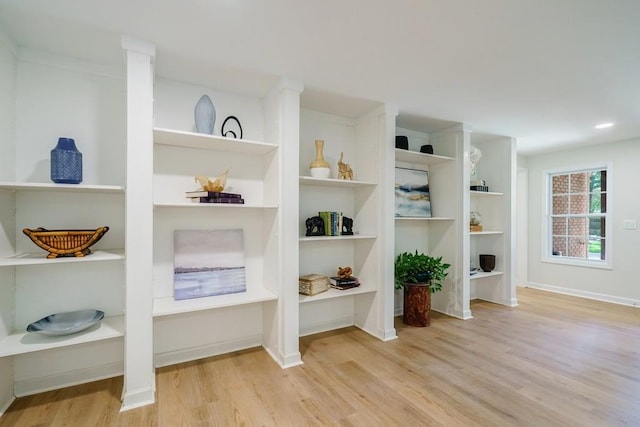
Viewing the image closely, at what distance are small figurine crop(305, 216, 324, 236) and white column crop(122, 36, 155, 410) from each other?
134 centimetres

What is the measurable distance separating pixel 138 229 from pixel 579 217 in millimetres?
5900

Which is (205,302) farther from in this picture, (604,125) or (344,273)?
(604,125)

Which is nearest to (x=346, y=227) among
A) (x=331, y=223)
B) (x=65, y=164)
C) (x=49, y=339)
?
(x=331, y=223)

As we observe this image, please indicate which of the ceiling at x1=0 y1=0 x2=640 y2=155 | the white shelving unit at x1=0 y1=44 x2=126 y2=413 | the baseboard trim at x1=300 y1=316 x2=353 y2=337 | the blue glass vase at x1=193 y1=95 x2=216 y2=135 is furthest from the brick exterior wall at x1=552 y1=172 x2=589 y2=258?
the white shelving unit at x1=0 y1=44 x2=126 y2=413

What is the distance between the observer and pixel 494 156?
174 inches

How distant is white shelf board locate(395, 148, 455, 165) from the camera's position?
11.2 feet

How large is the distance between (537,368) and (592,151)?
3.82 meters

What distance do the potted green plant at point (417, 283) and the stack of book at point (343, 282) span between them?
57 centimetres

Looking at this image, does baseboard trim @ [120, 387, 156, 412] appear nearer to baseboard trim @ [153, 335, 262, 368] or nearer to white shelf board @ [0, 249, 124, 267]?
baseboard trim @ [153, 335, 262, 368]

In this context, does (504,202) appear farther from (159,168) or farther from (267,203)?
(159,168)

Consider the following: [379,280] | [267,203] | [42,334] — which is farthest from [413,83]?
[42,334]

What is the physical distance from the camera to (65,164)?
1895 mm

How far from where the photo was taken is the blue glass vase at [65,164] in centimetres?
188

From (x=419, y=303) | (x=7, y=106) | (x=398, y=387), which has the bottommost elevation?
(x=398, y=387)
